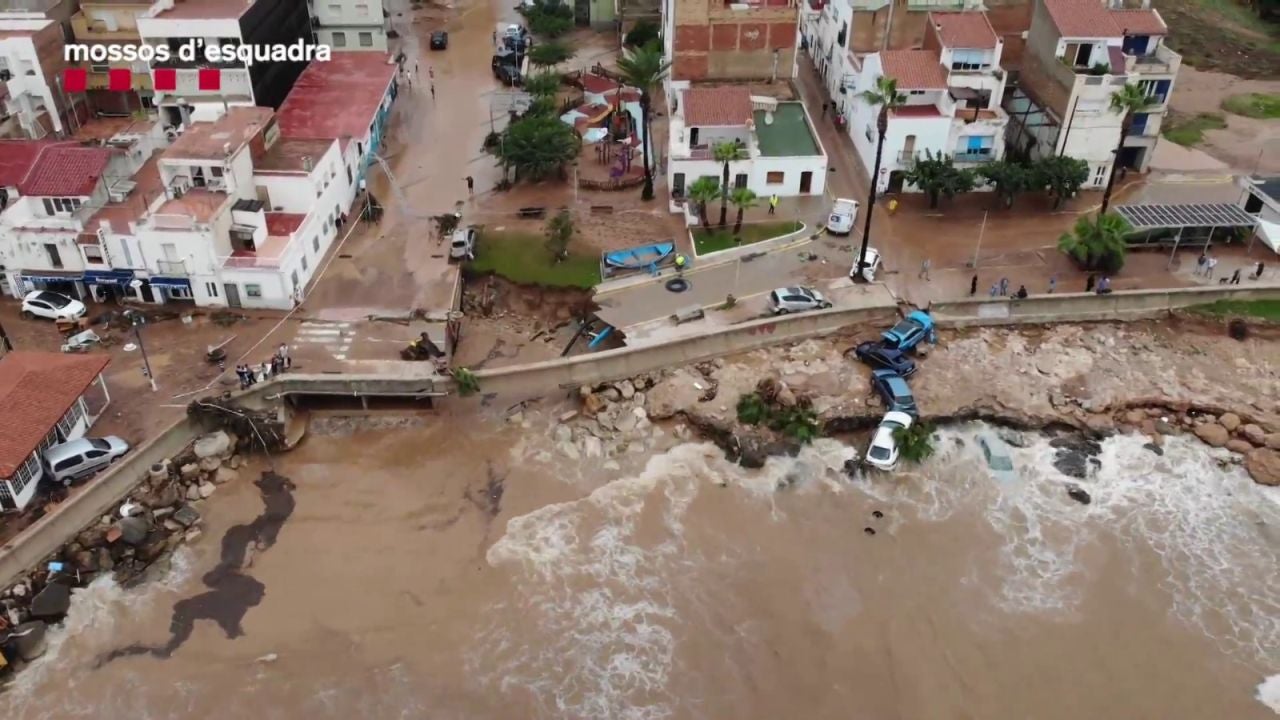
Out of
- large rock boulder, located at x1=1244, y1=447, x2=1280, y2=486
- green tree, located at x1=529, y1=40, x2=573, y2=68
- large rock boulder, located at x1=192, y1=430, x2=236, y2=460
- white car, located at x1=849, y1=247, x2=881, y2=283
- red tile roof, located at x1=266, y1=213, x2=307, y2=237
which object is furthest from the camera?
green tree, located at x1=529, y1=40, x2=573, y2=68

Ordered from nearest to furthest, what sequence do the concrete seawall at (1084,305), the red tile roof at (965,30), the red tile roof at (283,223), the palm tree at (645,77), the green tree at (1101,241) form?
the concrete seawall at (1084,305), the green tree at (1101,241), the red tile roof at (283,223), the palm tree at (645,77), the red tile roof at (965,30)

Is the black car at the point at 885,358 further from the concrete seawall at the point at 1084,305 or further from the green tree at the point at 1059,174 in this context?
the green tree at the point at 1059,174

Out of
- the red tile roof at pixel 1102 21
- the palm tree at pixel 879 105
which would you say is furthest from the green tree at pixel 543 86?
the red tile roof at pixel 1102 21

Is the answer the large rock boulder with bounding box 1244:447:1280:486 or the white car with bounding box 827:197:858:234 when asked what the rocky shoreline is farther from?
the large rock boulder with bounding box 1244:447:1280:486

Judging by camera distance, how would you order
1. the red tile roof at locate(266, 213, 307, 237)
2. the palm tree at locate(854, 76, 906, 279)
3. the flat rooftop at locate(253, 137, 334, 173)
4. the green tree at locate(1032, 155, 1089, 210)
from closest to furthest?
1. the palm tree at locate(854, 76, 906, 279)
2. the red tile roof at locate(266, 213, 307, 237)
3. the flat rooftop at locate(253, 137, 334, 173)
4. the green tree at locate(1032, 155, 1089, 210)

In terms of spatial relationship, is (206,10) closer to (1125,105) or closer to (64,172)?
(64,172)

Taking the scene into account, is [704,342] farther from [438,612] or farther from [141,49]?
[141,49]

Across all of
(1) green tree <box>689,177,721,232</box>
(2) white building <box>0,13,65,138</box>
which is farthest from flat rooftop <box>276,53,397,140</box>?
(1) green tree <box>689,177,721,232</box>

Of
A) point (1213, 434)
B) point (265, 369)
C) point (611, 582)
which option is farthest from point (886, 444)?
point (265, 369)
